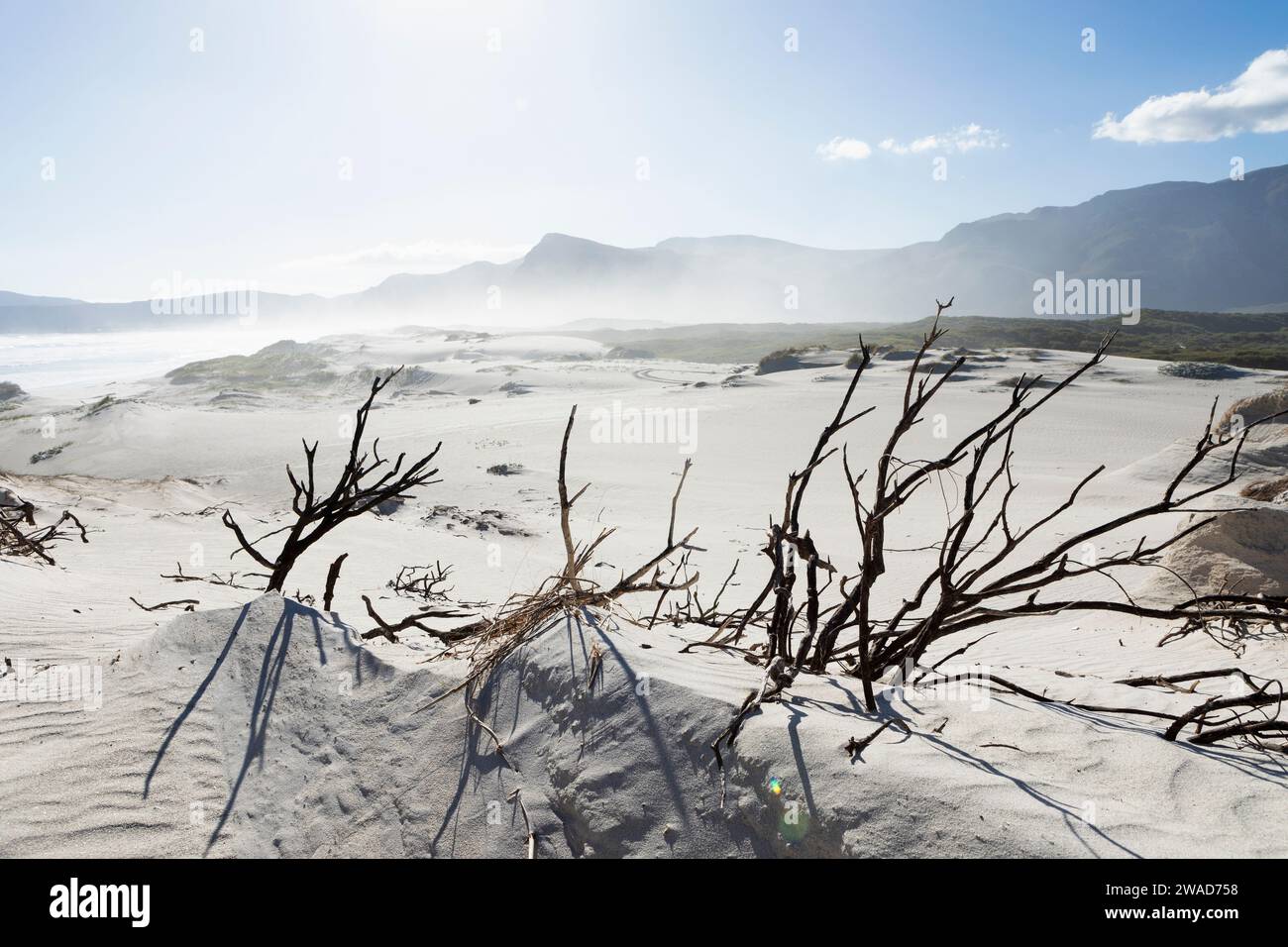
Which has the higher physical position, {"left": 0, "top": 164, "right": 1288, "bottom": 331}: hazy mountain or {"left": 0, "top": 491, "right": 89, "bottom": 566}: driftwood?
{"left": 0, "top": 164, "right": 1288, "bottom": 331}: hazy mountain

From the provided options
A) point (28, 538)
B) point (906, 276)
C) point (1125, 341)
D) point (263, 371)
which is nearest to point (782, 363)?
point (263, 371)

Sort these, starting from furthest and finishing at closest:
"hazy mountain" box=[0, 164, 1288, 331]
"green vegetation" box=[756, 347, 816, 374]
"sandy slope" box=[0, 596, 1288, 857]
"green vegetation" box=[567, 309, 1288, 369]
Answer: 1. "hazy mountain" box=[0, 164, 1288, 331]
2. "green vegetation" box=[567, 309, 1288, 369]
3. "green vegetation" box=[756, 347, 816, 374]
4. "sandy slope" box=[0, 596, 1288, 857]

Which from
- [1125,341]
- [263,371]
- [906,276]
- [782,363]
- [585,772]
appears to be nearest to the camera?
[585,772]

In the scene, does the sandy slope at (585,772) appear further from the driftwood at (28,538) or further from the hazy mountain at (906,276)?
the hazy mountain at (906,276)

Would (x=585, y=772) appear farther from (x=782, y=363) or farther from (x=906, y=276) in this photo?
(x=906, y=276)

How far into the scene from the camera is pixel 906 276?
577 ft

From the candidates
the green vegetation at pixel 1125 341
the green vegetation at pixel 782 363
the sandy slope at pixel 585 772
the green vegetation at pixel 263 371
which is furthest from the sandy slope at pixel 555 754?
the green vegetation at pixel 1125 341

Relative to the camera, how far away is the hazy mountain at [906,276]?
13175 cm

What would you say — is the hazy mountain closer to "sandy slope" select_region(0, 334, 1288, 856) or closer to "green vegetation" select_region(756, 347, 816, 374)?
"green vegetation" select_region(756, 347, 816, 374)

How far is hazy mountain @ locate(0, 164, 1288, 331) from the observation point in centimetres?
13175

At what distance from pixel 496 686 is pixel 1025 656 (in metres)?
3.35

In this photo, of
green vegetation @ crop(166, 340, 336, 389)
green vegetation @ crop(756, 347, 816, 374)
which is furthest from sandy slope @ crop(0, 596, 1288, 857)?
green vegetation @ crop(166, 340, 336, 389)
